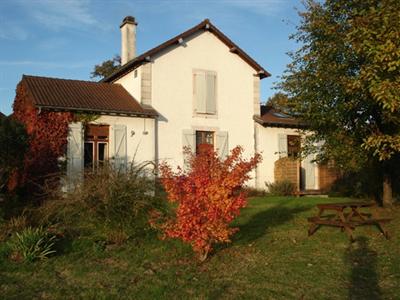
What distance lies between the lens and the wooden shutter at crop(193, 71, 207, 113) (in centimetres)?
1938

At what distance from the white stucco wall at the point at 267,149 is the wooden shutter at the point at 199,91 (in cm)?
268

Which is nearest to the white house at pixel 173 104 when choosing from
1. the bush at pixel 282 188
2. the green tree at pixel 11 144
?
the bush at pixel 282 188

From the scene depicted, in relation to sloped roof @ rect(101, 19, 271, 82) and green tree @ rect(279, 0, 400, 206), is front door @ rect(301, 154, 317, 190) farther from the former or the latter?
green tree @ rect(279, 0, 400, 206)

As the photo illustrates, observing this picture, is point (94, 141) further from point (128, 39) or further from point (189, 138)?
point (128, 39)

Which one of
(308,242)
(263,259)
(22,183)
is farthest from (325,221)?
(22,183)

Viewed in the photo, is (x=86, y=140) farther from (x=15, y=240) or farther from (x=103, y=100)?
(x=15, y=240)

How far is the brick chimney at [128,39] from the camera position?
837 inches

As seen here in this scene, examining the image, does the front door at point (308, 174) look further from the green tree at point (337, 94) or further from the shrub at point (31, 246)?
the shrub at point (31, 246)

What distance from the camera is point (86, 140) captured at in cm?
1703

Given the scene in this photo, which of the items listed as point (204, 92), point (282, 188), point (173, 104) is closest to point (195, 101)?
point (204, 92)

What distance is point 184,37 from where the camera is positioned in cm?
1930

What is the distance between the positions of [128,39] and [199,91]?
445 cm

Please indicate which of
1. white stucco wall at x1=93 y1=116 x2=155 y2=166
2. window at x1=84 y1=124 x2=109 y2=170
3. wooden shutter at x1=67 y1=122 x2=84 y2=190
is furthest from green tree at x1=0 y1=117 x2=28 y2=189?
white stucco wall at x1=93 y1=116 x2=155 y2=166

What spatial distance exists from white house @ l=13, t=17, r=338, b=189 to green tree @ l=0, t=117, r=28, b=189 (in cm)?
346
